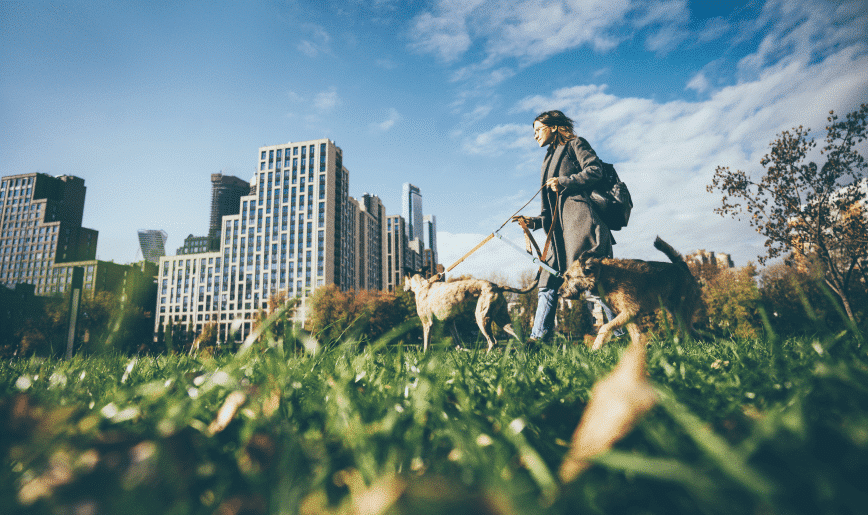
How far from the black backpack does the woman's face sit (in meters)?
0.95

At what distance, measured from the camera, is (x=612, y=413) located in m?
0.64

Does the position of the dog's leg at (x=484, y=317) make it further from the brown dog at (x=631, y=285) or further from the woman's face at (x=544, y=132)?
the woman's face at (x=544, y=132)

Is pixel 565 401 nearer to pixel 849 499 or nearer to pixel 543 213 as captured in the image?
pixel 849 499

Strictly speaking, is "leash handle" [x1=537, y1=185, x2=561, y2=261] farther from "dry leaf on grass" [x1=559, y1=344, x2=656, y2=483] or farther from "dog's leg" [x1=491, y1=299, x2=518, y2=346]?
"dry leaf on grass" [x1=559, y1=344, x2=656, y2=483]

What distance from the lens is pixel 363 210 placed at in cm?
13588

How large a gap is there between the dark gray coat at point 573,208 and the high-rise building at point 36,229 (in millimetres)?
180534

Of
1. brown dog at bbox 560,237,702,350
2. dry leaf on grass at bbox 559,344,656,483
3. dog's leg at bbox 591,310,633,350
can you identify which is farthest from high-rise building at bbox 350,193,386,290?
dry leaf on grass at bbox 559,344,656,483

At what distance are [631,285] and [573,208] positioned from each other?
1.49m

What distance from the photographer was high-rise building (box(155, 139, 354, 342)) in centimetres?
10906

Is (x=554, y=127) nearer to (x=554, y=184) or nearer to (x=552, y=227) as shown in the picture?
(x=554, y=184)

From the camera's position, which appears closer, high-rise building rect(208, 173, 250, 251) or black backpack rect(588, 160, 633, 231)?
black backpack rect(588, 160, 633, 231)

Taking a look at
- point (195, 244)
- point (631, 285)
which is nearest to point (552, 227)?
point (631, 285)

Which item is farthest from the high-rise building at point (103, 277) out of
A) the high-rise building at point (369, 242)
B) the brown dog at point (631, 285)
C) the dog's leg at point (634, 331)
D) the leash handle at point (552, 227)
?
the dog's leg at point (634, 331)

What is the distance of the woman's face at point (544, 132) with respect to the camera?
6.18 meters
